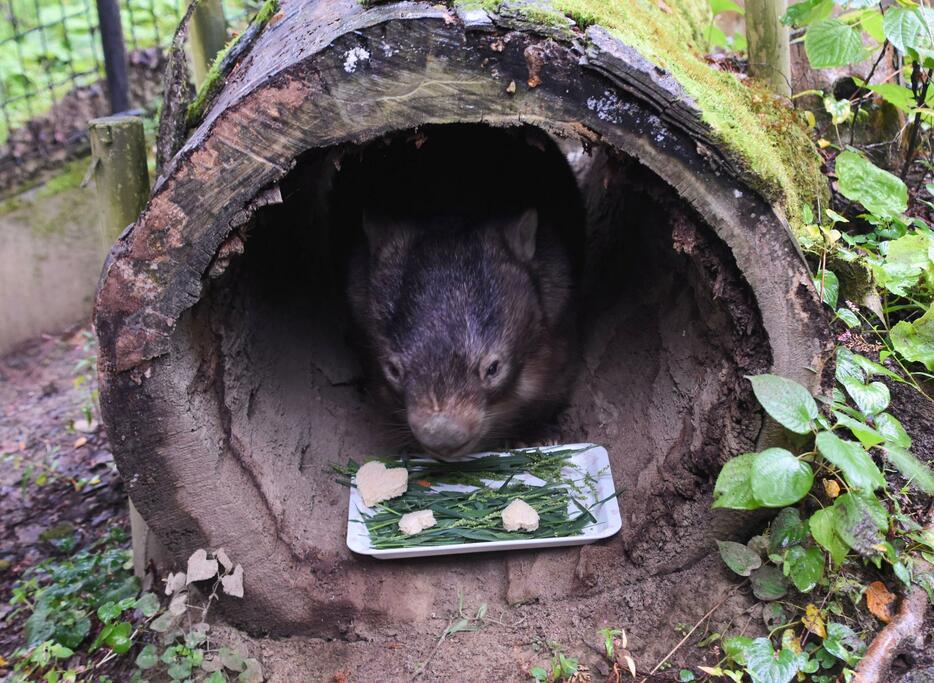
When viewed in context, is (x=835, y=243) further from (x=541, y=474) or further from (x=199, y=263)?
(x=199, y=263)

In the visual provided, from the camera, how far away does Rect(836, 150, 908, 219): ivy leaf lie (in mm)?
2875

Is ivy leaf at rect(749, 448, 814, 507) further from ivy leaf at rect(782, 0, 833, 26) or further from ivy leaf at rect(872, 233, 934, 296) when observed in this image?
ivy leaf at rect(782, 0, 833, 26)

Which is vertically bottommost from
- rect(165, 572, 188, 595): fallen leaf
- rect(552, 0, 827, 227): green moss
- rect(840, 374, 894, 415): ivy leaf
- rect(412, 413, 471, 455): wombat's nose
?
rect(165, 572, 188, 595): fallen leaf

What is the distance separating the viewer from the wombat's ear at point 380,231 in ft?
11.7

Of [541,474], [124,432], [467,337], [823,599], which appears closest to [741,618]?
[823,599]

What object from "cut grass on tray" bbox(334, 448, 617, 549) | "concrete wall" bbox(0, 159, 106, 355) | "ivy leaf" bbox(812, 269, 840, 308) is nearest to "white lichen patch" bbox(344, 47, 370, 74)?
"ivy leaf" bbox(812, 269, 840, 308)

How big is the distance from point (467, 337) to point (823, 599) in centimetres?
144

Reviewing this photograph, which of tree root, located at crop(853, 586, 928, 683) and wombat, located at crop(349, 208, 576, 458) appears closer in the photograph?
tree root, located at crop(853, 586, 928, 683)

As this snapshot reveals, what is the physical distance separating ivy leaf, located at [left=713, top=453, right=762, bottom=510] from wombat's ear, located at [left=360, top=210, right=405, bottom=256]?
5.60ft

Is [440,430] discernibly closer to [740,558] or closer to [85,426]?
[740,558]

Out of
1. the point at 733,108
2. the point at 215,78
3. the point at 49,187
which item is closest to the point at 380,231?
the point at 215,78

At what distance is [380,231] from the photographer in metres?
3.58

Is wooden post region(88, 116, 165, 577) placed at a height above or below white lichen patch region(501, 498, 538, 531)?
above

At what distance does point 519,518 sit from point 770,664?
1.00m
